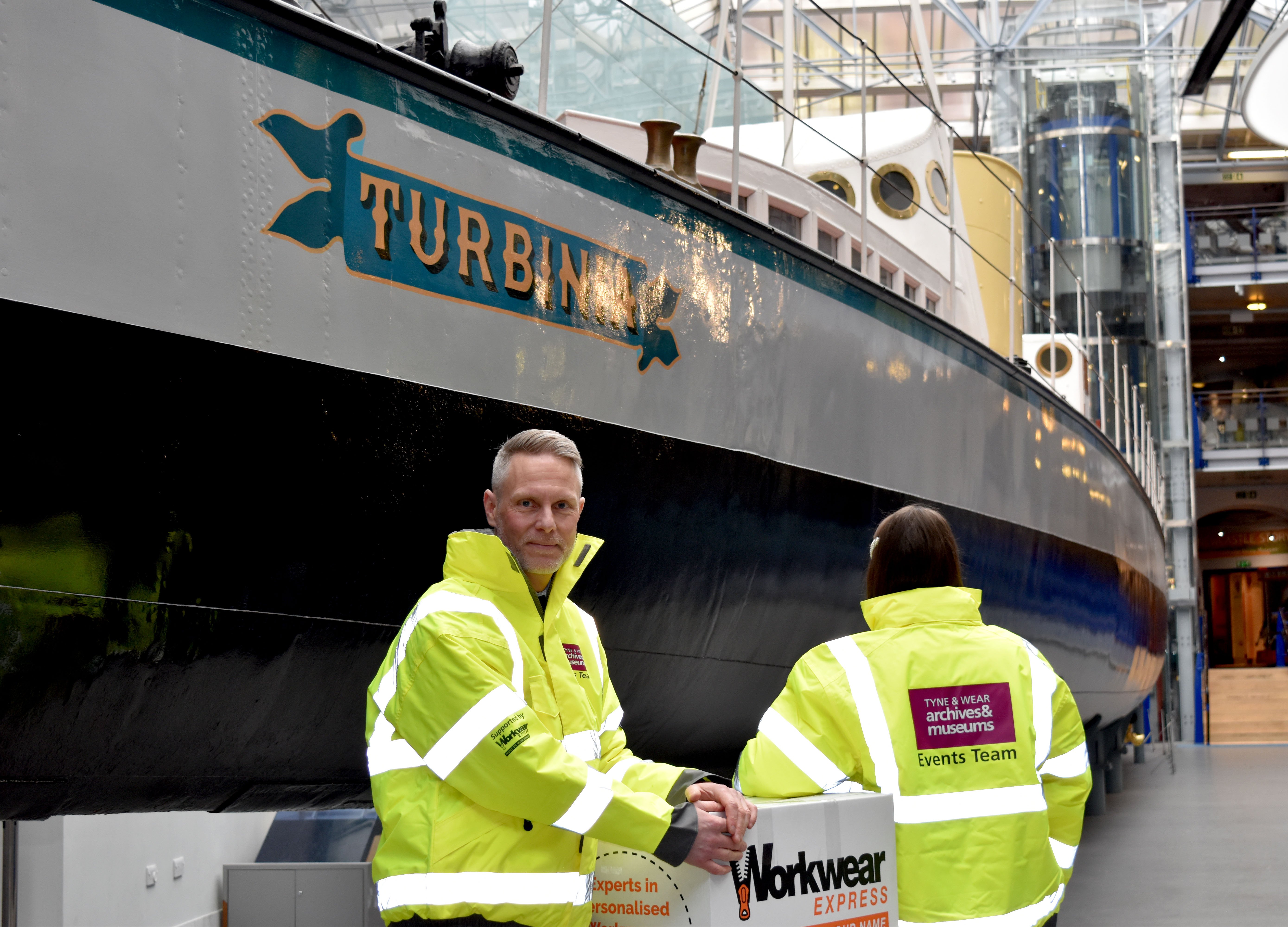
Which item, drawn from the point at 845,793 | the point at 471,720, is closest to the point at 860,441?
the point at 845,793

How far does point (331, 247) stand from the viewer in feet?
9.58

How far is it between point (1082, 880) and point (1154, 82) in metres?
20.5

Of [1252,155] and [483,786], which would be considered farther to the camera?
[1252,155]

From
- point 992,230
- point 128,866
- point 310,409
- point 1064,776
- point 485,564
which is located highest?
point 992,230

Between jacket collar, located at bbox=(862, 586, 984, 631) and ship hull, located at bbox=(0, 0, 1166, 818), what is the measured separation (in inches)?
54.5

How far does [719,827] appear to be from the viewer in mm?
1883

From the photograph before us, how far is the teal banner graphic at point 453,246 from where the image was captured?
9.49 feet

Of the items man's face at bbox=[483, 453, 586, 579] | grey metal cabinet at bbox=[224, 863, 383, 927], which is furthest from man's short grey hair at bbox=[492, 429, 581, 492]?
grey metal cabinet at bbox=[224, 863, 383, 927]

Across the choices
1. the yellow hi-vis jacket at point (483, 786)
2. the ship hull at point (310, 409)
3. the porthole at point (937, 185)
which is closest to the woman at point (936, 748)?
the yellow hi-vis jacket at point (483, 786)

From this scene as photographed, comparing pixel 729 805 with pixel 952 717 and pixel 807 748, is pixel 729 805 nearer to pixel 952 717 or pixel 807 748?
pixel 807 748

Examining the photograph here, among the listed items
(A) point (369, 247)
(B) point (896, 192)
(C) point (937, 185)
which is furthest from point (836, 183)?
(A) point (369, 247)

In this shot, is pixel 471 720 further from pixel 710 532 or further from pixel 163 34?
pixel 710 532

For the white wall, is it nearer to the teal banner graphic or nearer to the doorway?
the teal banner graphic

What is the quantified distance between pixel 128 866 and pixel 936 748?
727 cm
